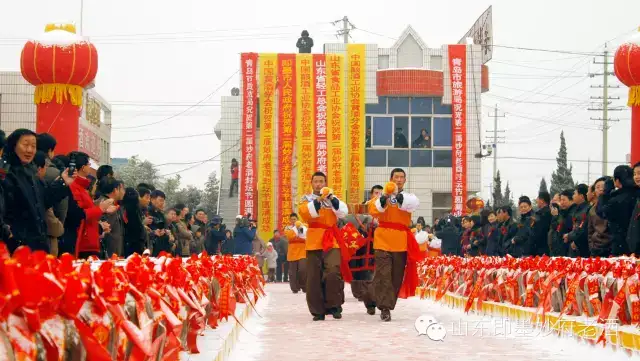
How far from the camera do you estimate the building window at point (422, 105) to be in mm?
39000

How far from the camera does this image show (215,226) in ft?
79.2

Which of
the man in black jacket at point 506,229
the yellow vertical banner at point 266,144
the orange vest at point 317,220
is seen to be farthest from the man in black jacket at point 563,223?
the yellow vertical banner at point 266,144

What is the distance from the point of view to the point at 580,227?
14008 mm

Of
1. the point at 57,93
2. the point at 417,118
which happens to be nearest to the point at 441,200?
the point at 417,118

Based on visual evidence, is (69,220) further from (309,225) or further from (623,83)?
(623,83)

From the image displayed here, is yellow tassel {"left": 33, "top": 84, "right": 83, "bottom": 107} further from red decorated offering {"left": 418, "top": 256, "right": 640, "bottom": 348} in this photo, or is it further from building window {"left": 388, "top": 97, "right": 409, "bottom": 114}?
building window {"left": 388, "top": 97, "right": 409, "bottom": 114}

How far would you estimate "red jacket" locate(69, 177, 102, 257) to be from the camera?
9773 millimetres

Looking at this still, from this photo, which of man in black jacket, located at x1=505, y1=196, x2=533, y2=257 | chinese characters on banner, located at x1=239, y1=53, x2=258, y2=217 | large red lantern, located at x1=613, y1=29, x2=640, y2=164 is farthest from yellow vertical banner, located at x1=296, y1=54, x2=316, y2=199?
man in black jacket, located at x1=505, y1=196, x2=533, y2=257

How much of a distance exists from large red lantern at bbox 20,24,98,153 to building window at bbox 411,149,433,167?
22.2 m

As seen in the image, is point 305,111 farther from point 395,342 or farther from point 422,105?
point 395,342

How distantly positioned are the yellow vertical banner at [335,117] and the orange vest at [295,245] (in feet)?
39.4

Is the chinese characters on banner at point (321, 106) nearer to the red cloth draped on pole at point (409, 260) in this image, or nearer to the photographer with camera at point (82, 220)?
the red cloth draped on pole at point (409, 260)

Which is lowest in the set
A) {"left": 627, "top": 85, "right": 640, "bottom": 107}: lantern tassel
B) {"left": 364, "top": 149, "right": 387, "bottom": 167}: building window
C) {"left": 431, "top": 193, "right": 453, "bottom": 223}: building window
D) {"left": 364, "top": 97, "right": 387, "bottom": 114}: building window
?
{"left": 431, "top": 193, "right": 453, "bottom": 223}: building window

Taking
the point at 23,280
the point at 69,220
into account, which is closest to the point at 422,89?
the point at 69,220
